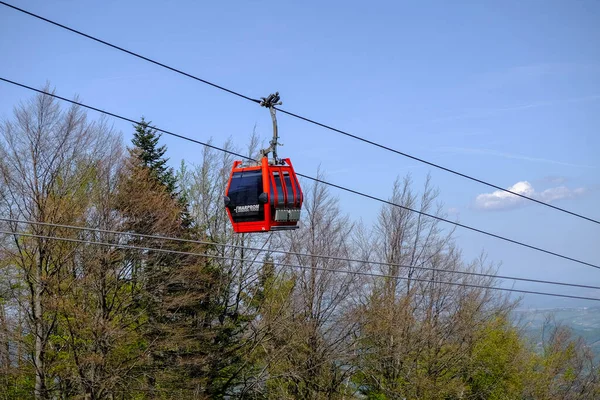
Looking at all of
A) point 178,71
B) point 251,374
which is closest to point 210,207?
point 251,374

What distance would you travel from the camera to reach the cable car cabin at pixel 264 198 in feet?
39.6

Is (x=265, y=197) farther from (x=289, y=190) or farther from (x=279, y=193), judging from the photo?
(x=289, y=190)

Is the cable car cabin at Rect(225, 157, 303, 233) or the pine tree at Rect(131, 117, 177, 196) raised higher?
the pine tree at Rect(131, 117, 177, 196)

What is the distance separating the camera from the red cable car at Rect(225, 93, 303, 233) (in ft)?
39.6

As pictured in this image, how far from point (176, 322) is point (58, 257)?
6.36 metres

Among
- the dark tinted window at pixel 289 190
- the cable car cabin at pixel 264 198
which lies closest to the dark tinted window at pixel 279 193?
the cable car cabin at pixel 264 198

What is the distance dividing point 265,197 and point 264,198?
1.1 inches

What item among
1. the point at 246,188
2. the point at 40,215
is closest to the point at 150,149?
the point at 40,215

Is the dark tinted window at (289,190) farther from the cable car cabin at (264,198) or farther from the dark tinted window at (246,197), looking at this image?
the dark tinted window at (246,197)

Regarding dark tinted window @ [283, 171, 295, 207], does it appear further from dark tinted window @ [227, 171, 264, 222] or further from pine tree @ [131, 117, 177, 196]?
pine tree @ [131, 117, 177, 196]

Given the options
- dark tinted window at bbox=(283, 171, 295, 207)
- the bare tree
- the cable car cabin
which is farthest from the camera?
the bare tree

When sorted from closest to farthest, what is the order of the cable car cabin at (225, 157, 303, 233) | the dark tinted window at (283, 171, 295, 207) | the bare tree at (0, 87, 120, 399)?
the cable car cabin at (225, 157, 303, 233)
the dark tinted window at (283, 171, 295, 207)
the bare tree at (0, 87, 120, 399)

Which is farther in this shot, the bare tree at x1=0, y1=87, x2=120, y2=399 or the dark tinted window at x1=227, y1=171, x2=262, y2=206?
the bare tree at x1=0, y1=87, x2=120, y2=399

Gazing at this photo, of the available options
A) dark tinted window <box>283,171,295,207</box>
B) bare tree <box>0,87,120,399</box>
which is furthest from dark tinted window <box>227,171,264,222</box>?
bare tree <box>0,87,120,399</box>
